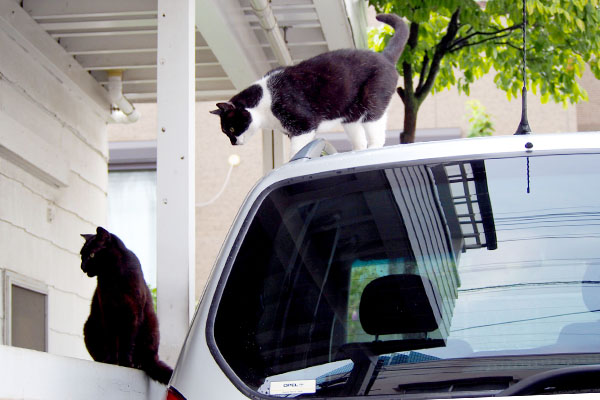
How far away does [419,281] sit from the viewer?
2.65 metres

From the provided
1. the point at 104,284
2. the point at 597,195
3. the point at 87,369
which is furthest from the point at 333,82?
the point at 597,195

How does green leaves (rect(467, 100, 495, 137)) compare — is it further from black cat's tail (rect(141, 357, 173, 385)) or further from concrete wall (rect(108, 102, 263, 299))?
black cat's tail (rect(141, 357, 173, 385))

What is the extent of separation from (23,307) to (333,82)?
3.12m

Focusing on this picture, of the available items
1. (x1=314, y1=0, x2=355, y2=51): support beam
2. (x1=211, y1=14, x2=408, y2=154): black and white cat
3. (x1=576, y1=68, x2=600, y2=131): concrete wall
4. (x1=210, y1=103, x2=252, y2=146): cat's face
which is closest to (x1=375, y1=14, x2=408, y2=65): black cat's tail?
(x1=314, y1=0, x2=355, y2=51): support beam

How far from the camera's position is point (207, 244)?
19.3m

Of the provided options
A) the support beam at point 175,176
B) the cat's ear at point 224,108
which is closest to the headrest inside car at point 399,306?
the support beam at point 175,176

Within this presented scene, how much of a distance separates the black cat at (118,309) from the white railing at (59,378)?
1.93ft

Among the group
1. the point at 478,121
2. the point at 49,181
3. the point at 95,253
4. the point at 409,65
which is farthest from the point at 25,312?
the point at 478,121

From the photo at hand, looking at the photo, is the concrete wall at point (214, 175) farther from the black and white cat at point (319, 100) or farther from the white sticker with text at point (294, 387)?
the white sticker with text at point (294, 387)

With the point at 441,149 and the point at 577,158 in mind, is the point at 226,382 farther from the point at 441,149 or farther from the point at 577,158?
the point at 577,158

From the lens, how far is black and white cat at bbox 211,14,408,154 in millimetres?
5543

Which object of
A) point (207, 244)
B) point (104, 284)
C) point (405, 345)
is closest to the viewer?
point (405, 345)

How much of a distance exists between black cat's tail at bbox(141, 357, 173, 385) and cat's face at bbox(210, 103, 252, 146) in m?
1.70

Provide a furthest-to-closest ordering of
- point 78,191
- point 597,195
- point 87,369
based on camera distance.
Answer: point 78,191 → point 87,369 → point 597,195
